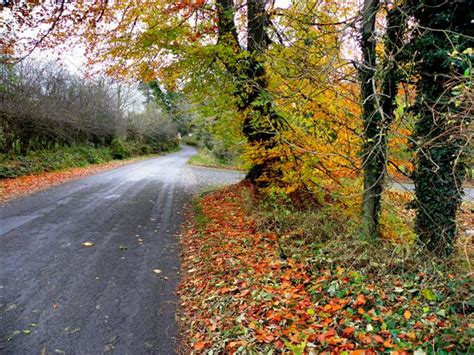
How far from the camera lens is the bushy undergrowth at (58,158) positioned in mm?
12539

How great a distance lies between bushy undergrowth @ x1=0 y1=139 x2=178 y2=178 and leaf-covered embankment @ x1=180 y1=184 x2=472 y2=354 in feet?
38.4

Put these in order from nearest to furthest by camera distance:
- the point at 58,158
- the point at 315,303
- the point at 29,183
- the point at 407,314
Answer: the point at 407,314 < the point at 315,303 < the point at 29,183 < the point at 58,158

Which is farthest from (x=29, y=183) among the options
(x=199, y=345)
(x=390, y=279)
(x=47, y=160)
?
(x=390, y=279)

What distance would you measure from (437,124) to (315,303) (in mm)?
2747

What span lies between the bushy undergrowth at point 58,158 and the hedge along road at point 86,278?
526 cm

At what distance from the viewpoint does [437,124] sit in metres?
3.62

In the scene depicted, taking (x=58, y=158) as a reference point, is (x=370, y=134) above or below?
below

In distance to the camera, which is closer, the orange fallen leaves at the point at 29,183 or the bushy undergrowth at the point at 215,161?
the orange fallen leaves at the point at 29,183

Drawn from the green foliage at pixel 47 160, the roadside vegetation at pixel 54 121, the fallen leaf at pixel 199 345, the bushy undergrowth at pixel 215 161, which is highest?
the roadside vegetation at pixel 54 121

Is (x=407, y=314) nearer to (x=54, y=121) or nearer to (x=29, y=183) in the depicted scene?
(x=29, y=183)

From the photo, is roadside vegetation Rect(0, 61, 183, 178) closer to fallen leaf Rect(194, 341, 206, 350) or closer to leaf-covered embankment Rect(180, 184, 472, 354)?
leaf-covered embankment Rect(180, 184, 472, 354)

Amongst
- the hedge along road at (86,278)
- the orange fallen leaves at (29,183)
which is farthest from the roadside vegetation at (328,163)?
the orange fallen leaves at (29,183)

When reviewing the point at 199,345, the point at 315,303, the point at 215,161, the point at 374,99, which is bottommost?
the point at 199,345

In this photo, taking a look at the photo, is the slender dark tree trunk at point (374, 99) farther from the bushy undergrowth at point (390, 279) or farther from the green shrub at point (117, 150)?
the green shrub at point (117, 150)
